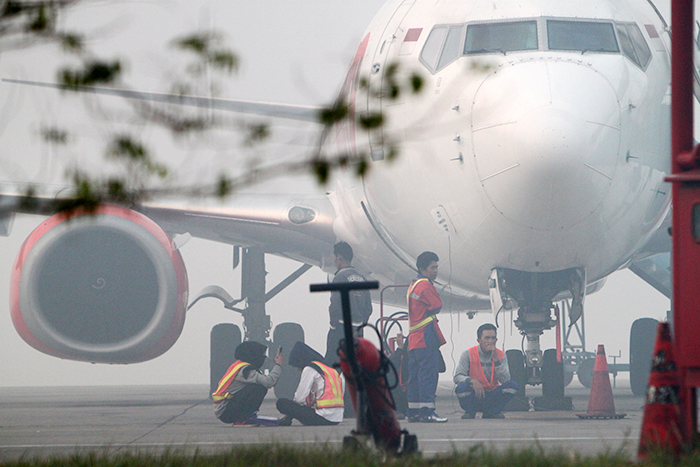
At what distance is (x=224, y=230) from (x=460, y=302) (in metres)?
2.79

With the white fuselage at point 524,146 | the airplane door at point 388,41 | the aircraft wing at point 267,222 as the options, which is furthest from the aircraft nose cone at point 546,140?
the aircraft wing at point 267,222

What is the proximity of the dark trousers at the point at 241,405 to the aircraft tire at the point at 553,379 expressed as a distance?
2204 mm

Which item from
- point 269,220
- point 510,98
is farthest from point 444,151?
point 269,220

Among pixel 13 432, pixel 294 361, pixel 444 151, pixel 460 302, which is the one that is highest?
pixel 444 151

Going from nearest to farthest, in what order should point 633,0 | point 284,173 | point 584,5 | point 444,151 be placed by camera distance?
point 284,173
point 444,151
point 584,5
point 633,0

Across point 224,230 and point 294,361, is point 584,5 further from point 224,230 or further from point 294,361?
point 224,230

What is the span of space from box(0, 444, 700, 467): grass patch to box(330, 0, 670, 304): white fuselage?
251 cm

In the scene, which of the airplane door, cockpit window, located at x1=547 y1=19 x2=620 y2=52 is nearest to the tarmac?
the airplane door

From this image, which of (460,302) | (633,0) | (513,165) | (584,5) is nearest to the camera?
(513,165)

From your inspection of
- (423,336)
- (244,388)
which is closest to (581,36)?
(423,336)

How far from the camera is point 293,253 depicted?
10539mm

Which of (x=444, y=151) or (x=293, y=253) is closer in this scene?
(x=444, y=151)

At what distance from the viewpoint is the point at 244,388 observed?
6453 mm

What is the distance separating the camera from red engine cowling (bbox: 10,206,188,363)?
7.95 metres
